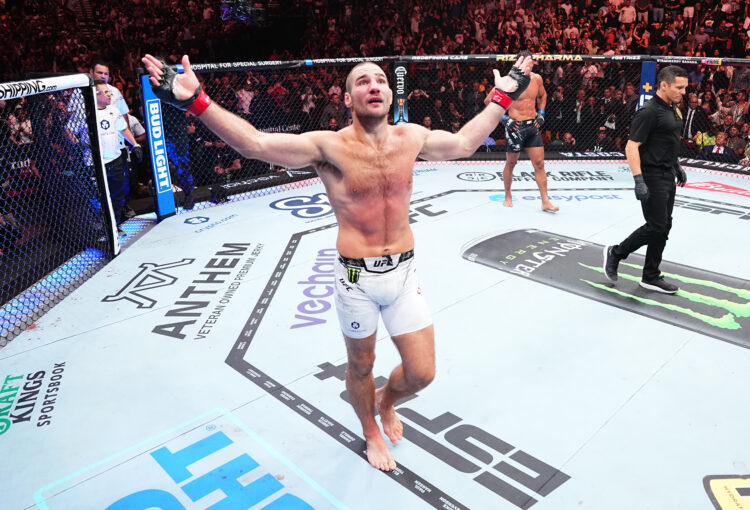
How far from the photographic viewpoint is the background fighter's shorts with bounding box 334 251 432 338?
7.80 feet

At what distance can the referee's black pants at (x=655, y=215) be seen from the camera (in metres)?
4.02

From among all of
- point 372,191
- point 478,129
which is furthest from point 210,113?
point 478,129

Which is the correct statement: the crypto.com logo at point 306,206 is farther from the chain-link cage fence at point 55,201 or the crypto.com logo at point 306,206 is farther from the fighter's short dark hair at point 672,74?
the fighter's short dark hair at point 672,74

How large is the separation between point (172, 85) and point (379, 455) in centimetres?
177

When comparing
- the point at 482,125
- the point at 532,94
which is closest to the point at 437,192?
the point at 532,94

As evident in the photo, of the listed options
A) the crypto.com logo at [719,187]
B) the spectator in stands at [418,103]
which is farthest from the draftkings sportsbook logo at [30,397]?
the spectator in stands at [418,103]

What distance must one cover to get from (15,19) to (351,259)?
12.2 m

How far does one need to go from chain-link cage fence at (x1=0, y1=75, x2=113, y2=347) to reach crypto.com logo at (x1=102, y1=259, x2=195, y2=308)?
42cm

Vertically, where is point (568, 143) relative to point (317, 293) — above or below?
above

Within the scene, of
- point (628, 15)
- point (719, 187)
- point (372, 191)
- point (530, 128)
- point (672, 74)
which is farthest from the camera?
point (628, 15)

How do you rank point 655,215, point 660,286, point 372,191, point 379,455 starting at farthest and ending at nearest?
point 660,286 → point 655,215 → point 379,455 → point 372,191

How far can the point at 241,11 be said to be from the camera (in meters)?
12.9

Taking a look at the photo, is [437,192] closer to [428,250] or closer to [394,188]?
[428,250]

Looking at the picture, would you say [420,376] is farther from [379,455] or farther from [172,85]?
[172,85]
